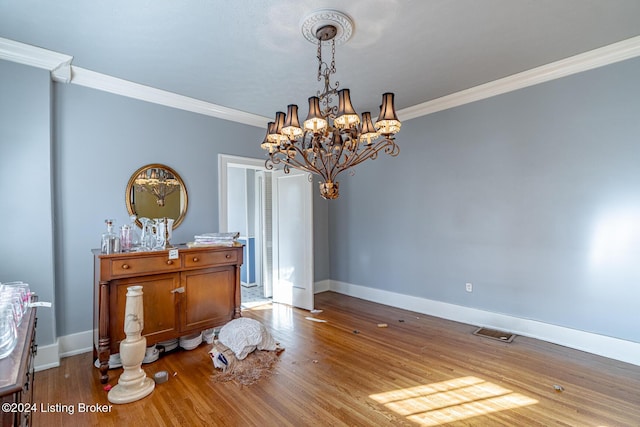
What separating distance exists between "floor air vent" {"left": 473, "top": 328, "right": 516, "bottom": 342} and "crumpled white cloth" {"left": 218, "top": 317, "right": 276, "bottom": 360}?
2.29 metres

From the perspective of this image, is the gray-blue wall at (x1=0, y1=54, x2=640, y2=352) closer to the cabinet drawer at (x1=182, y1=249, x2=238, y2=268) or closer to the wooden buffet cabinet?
the wooden buffet cabinet

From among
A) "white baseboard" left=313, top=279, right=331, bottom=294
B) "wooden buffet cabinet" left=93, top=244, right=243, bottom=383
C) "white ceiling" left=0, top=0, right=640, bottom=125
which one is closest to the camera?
"white ceiling" left=0, top=0, right=640, bottom=125

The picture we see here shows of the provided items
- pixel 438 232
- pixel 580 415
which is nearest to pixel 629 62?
pixel 438 232

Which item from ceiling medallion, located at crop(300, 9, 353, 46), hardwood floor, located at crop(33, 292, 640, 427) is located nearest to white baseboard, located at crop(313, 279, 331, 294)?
hardwood floor, located at crop(33, 292, 640, 427)

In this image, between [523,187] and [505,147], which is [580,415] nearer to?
[523,187]

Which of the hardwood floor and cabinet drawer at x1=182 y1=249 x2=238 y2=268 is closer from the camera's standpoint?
the hardwood floor

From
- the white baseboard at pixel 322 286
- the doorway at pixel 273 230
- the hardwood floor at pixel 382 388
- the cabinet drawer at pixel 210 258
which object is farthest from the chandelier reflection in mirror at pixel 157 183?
the white baseboard at pixel 322 286

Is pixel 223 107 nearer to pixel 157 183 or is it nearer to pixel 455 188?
pixel 157 183

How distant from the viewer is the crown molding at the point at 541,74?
8.60ft

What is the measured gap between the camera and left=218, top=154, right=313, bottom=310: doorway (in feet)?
13.8

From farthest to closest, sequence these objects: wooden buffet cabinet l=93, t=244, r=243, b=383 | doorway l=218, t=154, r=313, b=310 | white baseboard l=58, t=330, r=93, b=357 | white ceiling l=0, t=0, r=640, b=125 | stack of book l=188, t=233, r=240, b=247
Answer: doorway l=218, t=154, r=313, b=310
stack of book l=188, t=233, r=240, b=247
white baseboard l=58, t=330, r=93, b=357
wooden buffet cabinet l=93, t=244, r=243, b=383
white ceiling l=0, t=0, r=640, b=125

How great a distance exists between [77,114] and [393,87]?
328cm

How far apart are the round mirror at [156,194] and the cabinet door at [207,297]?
887 mm

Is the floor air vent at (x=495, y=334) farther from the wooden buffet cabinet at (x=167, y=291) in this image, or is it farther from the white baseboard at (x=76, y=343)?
the white baseboard at (x=76, y=343)
